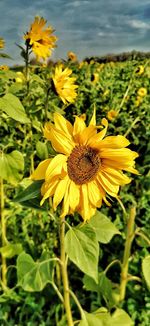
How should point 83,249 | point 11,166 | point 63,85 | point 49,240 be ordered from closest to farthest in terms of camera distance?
point 83,249 → point 11,166 → point 63,85 → point 49,240

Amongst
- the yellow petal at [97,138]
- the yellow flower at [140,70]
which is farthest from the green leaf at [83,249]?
the yellow flower at [140,70]

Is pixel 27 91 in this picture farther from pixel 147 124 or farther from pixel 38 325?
pixel 147 124

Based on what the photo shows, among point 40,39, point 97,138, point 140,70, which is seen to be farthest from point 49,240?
point 140,70

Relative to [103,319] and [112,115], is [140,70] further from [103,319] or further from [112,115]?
[103,319]

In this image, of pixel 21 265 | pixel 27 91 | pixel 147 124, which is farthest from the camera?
pixel 147 124

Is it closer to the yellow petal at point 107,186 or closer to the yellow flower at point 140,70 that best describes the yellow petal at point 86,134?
the yellow petal at point 107,186

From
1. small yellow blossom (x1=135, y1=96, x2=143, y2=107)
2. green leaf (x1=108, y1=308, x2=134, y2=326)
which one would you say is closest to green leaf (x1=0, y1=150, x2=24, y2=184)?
green leaf (x1=108, y1=308, x2=134, y2=326)

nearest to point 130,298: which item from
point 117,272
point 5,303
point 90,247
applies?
point 117,272
